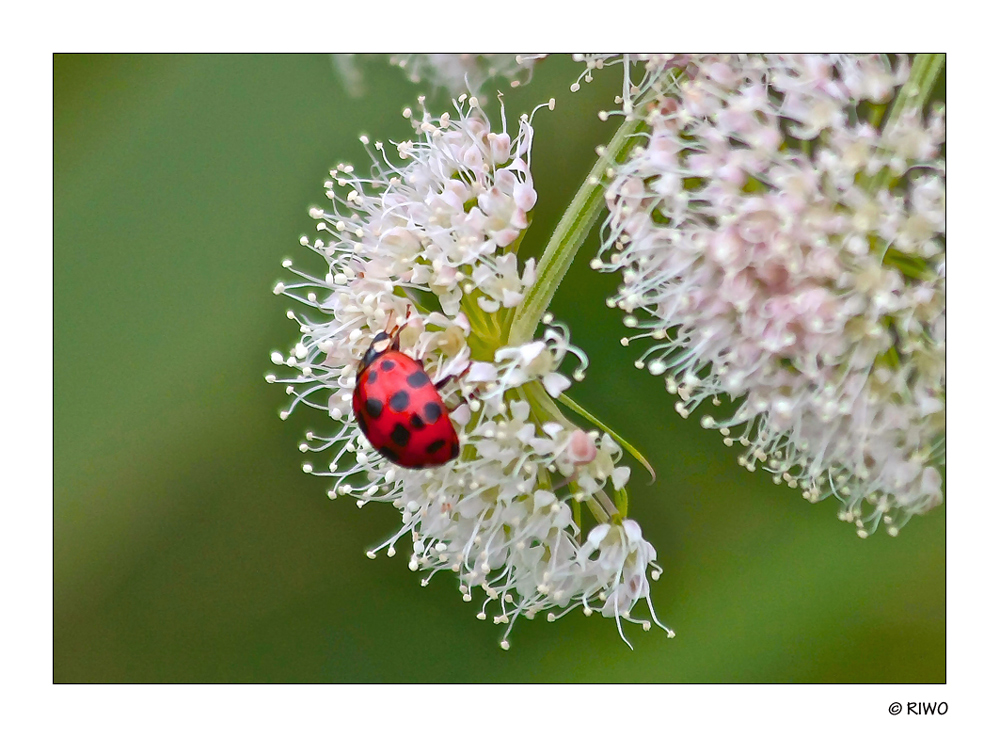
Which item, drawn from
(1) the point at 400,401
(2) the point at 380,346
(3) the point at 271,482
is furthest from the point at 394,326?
(3) the point at 271,482

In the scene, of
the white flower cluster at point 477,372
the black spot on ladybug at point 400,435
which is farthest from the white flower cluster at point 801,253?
the black spot on ladybug at point 400,435

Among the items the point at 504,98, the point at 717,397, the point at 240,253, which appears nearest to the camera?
the point at 717,397

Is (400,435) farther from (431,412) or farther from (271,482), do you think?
(271,482)

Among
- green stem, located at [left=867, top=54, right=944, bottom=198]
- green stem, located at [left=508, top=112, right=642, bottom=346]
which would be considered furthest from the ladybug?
green stem, located at [left=867, top=54, right=944, bottom=198]

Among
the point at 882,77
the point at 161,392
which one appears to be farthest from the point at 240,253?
the point at 882,77

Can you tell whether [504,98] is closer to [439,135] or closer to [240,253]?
[439,135]

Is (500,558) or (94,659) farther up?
(500,558)

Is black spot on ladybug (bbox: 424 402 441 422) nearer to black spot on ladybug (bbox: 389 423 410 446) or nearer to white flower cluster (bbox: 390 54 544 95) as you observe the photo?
black spot on ladybug (bbox: 389 423 410 446)
